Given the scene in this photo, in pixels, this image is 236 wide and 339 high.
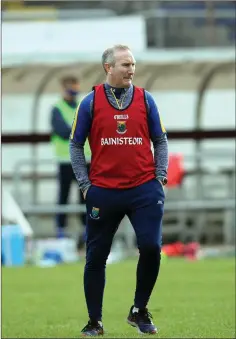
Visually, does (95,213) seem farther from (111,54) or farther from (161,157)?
(111,54)

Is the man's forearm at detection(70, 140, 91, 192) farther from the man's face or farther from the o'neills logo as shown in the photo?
the man's face

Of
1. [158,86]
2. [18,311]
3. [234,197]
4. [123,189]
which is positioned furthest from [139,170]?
[158,86]

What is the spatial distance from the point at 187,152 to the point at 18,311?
892 centimetres

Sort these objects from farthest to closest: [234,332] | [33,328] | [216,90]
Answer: [216,90], [33,328], [234,332]

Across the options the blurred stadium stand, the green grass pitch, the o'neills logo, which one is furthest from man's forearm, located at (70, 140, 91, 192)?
the blurred stadium stand

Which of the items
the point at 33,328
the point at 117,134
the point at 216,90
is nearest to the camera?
the point at 117,134

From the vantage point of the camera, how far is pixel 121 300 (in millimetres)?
13156

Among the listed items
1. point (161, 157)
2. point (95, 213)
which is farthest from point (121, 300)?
point (161, 157)

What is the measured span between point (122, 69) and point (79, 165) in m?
0.74

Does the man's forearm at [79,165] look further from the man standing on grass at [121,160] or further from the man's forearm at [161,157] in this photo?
the man's forearm at [161,157]

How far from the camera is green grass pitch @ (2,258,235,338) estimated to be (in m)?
10.4

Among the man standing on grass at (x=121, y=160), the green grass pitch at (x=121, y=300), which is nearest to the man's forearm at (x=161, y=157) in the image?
the man standing on grass at (x=121, y=160)

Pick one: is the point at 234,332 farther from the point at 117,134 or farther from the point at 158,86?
the point at 158,86

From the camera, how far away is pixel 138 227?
9.09m
